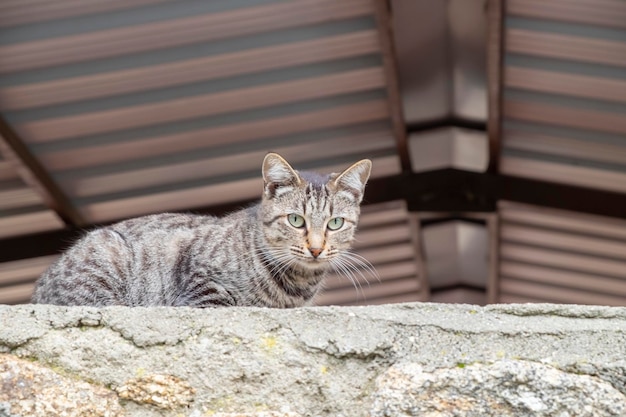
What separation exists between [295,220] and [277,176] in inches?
9.3

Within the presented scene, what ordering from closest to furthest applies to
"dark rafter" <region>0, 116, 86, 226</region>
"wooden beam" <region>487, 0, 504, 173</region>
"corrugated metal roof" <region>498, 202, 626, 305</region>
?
"wooden beam" <region>487, 0, 504, 173</region>, "dark rafter" <region>0, 116, 86, 226</region>, "corrugated metal roof" <region>498, 202, 626, 305</region>

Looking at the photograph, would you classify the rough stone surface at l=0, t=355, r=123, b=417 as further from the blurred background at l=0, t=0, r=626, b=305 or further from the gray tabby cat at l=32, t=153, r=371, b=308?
the blurred background at l=0, t=0, r=626, b=305

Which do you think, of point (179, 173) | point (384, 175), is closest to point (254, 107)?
point (179, 173)

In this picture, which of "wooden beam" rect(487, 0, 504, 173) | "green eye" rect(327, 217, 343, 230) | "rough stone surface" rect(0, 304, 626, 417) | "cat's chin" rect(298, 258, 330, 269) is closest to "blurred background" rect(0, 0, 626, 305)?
"wooden beam" rect(487, 0, 504, 173)

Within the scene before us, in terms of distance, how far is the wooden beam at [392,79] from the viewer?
22.8ft

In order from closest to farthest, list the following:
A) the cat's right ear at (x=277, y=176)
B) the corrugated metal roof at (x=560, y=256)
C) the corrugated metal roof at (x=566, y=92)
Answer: the cat's right ear at (x=277, y=176) → the corrugated metal roof at (x=566, y=92) → the corrugated metal roof at (x=560, y=256)

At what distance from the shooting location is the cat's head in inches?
165

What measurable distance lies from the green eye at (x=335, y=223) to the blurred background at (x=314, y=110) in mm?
3006

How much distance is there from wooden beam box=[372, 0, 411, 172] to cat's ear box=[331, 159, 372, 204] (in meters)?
2.76

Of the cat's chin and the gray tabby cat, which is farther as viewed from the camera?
the cat's chin

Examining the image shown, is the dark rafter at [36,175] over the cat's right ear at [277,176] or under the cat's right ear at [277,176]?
over

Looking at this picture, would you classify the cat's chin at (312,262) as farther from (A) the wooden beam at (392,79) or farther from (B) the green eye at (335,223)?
(A) the wooden beam at (392,79)

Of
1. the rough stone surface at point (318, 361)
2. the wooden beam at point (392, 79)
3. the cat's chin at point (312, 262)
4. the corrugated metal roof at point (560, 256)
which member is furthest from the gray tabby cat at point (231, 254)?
the corrugated metal roof at point (560, 256)

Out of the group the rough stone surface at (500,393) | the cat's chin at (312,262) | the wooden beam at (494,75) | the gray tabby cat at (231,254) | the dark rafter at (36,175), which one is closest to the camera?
the rough stone surface at (500,393)
